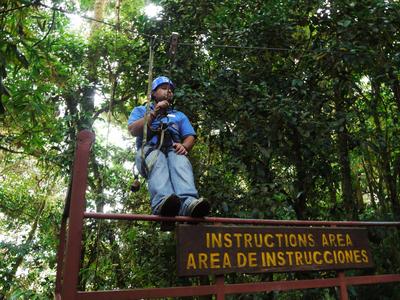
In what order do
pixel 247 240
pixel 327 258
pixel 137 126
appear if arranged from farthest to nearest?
1. pixel 137 126
2. pixel 327 258
3. pixel 247 240

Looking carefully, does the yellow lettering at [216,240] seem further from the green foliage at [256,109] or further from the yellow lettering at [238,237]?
the green foliage at [256,109]

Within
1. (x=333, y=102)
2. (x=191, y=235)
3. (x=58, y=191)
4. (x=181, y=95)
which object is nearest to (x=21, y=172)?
(x=58, y=191)

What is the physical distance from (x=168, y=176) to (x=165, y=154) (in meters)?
0.24

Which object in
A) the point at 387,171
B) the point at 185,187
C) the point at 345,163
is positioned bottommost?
the point at 185,187

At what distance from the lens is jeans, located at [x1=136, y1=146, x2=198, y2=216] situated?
8.46 feet

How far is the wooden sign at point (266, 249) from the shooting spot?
2159 mm

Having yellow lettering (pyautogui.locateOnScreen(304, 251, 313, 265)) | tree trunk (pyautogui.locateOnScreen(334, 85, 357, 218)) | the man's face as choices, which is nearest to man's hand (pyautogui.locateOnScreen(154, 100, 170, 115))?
the man's face

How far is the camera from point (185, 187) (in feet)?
8.77

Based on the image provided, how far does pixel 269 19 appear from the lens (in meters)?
4.16

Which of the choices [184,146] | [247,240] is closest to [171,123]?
[184,146]

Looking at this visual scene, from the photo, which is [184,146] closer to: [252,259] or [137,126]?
[137,126]

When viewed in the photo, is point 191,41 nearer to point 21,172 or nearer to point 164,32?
point 164,32

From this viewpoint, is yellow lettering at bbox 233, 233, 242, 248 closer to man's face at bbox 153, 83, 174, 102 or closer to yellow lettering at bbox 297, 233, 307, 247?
yellow lettering at bbox 297, 233, 307, 247

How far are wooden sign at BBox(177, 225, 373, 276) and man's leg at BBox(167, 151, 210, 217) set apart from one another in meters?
0.11
